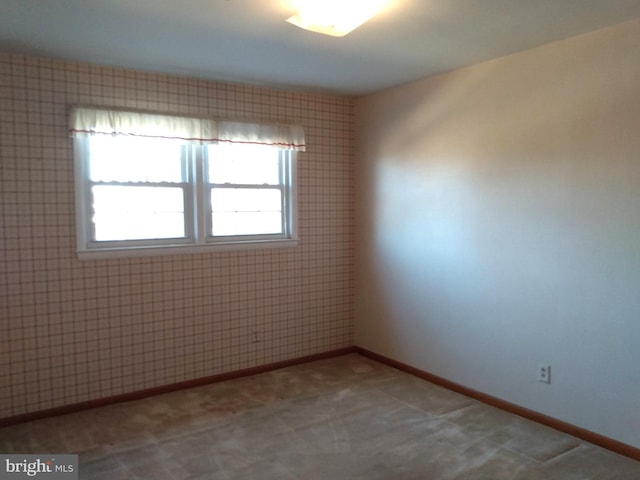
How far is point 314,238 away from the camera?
447cm

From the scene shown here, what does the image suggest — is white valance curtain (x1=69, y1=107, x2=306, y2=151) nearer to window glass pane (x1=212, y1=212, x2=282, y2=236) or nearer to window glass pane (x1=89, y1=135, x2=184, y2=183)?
window glass pane (x1=89, y1=135, x2=184, y2=183)

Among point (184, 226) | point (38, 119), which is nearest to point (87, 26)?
point (38, 119)

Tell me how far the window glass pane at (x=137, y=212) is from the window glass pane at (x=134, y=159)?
84 mm

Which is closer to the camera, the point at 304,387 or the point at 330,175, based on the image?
the point at 304,387

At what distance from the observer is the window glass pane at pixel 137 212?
11.5ft

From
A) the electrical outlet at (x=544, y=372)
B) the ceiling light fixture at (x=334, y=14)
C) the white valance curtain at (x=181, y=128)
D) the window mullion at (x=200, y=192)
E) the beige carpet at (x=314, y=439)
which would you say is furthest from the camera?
the window mullion at (x=200, y=192)

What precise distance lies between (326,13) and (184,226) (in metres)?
2.06

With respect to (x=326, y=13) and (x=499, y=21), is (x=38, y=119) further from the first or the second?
(x=499, y=21)

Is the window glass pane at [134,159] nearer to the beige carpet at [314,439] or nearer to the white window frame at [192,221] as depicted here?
the white window frame at [192,221]

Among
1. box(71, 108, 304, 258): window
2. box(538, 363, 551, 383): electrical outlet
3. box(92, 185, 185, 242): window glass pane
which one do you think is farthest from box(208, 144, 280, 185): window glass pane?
box(538, 363, 551, 383): electrical outlet

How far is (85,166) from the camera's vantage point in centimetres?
340

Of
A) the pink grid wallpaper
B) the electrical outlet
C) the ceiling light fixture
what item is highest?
the ceiling light fixture

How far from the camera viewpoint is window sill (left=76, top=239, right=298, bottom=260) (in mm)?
3432

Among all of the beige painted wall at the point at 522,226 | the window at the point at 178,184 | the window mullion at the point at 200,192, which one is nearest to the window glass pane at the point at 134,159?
the window at the point at 178,184
